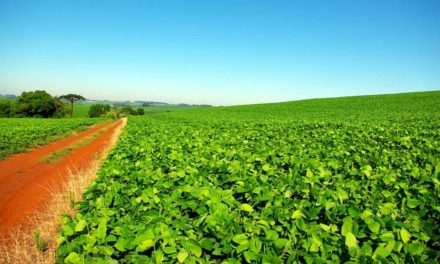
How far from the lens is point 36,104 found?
83500 mm

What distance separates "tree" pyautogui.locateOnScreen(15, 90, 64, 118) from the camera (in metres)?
83.9

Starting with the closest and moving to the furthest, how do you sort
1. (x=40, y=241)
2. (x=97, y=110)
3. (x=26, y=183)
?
(x=40, y=241)
(x=26, y=183)
(x=97, y=110)

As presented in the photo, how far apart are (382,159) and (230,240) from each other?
474cm

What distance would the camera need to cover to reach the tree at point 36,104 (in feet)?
275

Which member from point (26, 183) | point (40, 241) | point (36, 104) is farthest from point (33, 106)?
point (40, 241)

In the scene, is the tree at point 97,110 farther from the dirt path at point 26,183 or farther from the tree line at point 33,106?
the dirt path at point 26,183

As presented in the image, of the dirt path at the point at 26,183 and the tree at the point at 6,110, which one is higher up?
the tree at the point at 6,110

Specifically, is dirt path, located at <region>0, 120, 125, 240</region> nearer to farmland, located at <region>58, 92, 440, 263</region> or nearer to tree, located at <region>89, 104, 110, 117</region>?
farmland, located at <region>58, 92, 440, 263</region>

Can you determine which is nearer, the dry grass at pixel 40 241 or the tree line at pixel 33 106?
the dry grass at pixel 40 241

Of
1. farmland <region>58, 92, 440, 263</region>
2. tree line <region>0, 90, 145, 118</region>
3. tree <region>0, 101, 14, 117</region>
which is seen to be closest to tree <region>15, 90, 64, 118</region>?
tree line <region>0, 90, 145, 118</region>

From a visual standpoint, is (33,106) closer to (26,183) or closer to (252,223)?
(26,183)

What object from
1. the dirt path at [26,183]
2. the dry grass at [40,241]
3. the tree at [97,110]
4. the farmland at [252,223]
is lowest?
the dirt path at [26,183]

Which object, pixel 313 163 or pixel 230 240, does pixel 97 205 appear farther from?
pixel 313 163

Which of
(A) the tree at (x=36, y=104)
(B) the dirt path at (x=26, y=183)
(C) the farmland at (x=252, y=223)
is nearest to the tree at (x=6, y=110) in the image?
(A) the tree at (x=36, y=104)
